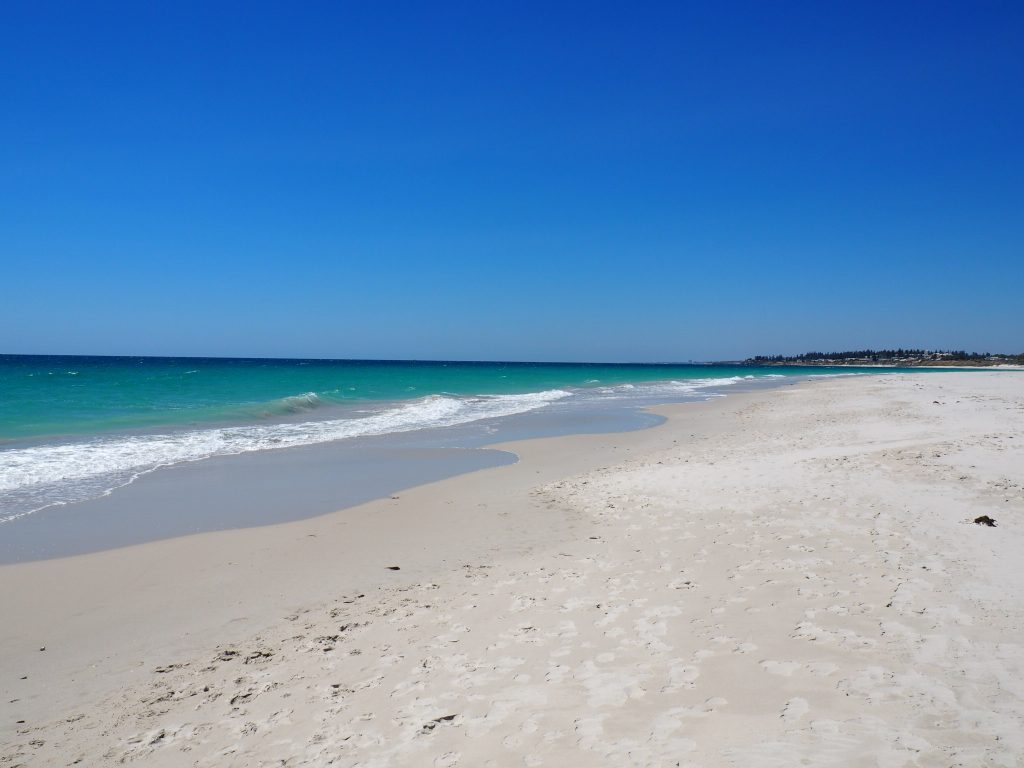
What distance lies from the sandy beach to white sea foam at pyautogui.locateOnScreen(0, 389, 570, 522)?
14.9 ft

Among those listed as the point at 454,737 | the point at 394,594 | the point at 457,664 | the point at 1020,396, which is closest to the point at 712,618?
the point at 457,664

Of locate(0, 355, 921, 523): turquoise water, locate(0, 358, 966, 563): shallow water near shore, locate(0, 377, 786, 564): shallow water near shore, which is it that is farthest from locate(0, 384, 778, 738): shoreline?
locate(0, 355, 921, 523): turquoise water

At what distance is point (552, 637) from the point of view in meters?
4.84

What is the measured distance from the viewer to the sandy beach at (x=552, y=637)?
3514 millimetres

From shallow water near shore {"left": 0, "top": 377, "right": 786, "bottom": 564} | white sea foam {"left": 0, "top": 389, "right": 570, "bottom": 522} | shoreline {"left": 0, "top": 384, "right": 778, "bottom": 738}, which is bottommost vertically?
shoreline {"left": 0, "top": 384, "right": 778, "bottom": 738}

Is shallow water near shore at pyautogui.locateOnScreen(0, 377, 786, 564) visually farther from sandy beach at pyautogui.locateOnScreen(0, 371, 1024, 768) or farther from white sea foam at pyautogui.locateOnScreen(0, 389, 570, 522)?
sandy beach at pyautogui.locateOnScreen(0, 371, 1024, 768)

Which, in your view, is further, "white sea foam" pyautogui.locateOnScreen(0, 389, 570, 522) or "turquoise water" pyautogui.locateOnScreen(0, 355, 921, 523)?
"turquoise water" pyautogui.locateOnScreen(0, 355, 921, 523)

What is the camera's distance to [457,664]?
446cm

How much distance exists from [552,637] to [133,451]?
14296 millimetres

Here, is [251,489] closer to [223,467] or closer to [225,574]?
[223,467]

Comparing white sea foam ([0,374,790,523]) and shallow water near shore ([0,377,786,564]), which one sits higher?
white sea foam ([0,374,790,523])

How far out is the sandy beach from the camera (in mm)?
3514

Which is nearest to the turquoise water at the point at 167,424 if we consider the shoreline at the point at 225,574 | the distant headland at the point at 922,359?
the shoreline at the point at 225,574

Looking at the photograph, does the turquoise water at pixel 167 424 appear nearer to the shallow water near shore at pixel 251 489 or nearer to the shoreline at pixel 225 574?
the shallow water near shore at pixel 251 489
